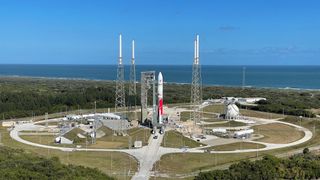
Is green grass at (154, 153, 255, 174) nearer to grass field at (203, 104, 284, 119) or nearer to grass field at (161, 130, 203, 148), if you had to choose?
grass field at (161, 130, 203, 148)

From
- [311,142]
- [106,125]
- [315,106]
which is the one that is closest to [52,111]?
[106,125]

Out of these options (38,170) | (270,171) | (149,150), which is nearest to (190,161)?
(149,150)

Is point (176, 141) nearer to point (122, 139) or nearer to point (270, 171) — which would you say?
point (122, 139)

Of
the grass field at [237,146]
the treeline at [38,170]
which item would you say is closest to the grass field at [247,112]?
the grass field at [237,146]

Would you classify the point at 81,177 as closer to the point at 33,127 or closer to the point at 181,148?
the point at 181,148

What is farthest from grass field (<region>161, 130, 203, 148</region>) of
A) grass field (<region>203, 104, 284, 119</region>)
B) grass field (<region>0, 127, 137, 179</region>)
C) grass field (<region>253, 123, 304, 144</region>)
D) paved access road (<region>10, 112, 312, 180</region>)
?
grass field (<region>203, 104, 284, 119</region>)
